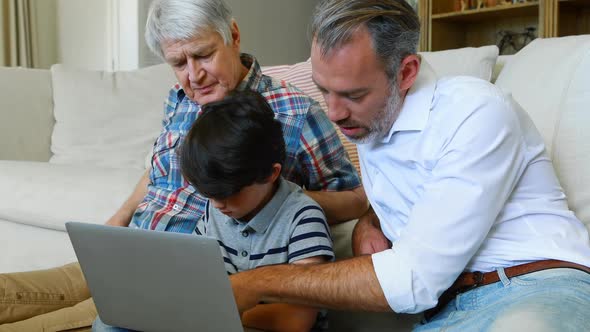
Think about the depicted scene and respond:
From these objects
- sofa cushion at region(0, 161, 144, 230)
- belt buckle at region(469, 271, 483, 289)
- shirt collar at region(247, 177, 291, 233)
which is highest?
shirt collar at region(247, 177, 291, 233)

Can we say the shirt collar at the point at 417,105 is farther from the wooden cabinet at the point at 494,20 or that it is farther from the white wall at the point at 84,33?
the white wall at the point at 84,33

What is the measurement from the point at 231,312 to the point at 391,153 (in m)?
0.39

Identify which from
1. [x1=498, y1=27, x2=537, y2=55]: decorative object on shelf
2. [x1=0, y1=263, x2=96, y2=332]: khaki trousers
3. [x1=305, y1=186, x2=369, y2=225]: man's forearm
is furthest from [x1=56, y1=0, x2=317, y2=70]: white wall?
[x1=0, y1=263, x2=96, y2=332]: khaki trousers

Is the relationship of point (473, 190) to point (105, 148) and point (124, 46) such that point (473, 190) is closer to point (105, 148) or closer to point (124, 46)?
point (105, 148)

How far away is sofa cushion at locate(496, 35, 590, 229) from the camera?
1.22 meters

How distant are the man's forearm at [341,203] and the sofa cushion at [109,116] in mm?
1237

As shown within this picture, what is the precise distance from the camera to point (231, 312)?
1.00m

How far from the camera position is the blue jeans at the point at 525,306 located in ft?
3.01

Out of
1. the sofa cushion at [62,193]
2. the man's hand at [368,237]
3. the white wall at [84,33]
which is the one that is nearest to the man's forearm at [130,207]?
the sofa cushion at [62,193]

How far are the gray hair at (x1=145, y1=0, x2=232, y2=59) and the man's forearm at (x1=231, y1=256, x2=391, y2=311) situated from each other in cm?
61

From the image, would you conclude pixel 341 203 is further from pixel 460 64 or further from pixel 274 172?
pixel 460 64

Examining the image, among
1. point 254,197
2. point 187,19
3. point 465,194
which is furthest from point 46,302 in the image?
point 465,194

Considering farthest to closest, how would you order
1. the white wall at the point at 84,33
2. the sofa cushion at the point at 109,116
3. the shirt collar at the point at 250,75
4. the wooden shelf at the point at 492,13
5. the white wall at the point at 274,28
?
the white wall at the point at 274,28, the white wall at the point at 84,33, the wooden shelf at the point at 492,13, the sofa cushion at the point at 109,116, the shirt collar at the point at 250,75

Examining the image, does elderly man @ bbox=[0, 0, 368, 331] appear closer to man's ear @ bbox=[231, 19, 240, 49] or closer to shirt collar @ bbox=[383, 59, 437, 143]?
man's ear @ bbox=[231, 19, 240, 49]
